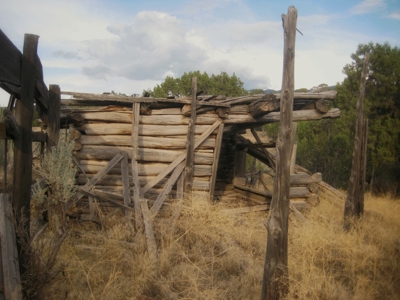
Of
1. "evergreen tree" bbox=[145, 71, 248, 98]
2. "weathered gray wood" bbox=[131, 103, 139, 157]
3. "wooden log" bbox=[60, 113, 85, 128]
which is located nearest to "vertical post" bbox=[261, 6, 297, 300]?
"weathered gray wood" bbox=[131, 103, 139, 157]

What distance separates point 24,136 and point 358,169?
6184 millimetres

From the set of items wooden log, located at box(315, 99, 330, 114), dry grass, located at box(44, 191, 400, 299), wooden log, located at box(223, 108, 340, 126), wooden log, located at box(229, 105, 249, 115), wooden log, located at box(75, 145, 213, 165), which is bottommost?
dry grass, located at box(44, 191, 400, 299)

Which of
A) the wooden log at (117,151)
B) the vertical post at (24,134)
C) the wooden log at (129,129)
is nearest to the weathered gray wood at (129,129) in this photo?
the wooden log at (129,129)

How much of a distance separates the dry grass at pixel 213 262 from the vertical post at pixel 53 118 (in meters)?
1.66

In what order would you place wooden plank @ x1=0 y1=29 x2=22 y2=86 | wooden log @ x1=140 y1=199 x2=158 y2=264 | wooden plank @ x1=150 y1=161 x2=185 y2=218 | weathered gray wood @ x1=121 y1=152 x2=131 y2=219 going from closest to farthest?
1. wooden plank @ x1=0 y1=29 x2=22 y2=86
2. wooden log @ x1=140 y1=199 x2=158 y2=264
3. wooden plank @ x1=150 y1=161 x2=185 y2=218
4. weathered gray wood @ x1=121 y1=152 x2=131 y2=219

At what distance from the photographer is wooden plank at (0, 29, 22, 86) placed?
10.1 feet

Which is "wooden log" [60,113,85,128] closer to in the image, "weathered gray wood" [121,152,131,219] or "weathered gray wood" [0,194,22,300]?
"weathered gray wood" [121,152,131,219]

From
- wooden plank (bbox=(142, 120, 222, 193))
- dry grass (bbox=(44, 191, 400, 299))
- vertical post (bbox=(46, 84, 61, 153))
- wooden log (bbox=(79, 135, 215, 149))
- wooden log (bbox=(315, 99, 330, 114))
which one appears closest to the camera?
dry grass (bbox=(44, 191, 400, 299))

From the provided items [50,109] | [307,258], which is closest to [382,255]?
[307,258]

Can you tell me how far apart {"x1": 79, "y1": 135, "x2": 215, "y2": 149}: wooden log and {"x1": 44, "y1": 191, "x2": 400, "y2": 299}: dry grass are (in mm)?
1319

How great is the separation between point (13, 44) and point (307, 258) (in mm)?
4791

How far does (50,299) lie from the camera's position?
3.95m

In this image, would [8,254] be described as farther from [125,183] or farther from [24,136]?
[125,183]

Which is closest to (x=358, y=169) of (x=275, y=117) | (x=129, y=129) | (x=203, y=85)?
(x=275, y=117)
